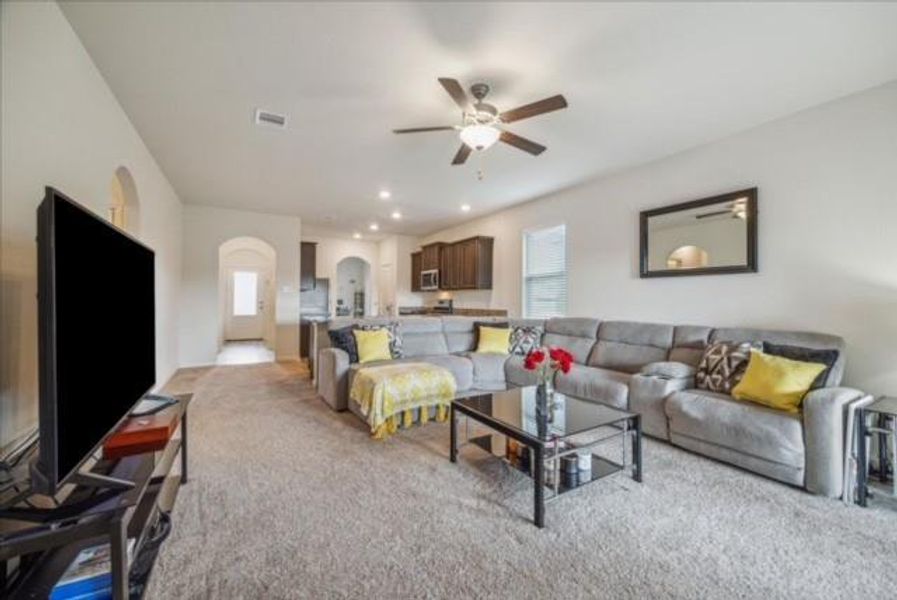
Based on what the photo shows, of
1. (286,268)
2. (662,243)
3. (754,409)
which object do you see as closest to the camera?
(754,409)

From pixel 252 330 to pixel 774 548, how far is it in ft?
38.3

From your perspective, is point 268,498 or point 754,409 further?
point 754,409

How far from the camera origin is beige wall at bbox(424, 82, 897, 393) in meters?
2.70

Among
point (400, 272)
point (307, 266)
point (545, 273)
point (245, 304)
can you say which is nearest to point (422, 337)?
point (545, 273)

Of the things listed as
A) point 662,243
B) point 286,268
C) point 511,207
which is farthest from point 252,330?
point 662,243

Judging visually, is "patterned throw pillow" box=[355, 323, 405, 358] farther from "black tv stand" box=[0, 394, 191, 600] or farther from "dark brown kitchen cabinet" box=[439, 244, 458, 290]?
"dark brown kitchen cabinet" box=[439, 244, 458, 290]

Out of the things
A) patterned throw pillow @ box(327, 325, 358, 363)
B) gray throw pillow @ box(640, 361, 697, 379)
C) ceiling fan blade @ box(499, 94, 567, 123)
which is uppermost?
ceiling fan blade @ box(499, 94, 567, 123)

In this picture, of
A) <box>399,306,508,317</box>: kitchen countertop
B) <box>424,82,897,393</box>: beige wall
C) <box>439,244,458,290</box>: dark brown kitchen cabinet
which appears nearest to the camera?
<box>424,82,897,393</box>: beige wall

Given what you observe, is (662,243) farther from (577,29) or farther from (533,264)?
(577,29)

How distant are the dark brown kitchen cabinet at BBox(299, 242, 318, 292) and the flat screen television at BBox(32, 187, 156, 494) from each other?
652cm

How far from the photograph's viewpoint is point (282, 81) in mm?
2623

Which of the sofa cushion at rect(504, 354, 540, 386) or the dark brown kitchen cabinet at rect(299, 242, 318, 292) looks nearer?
the sofa cushion at rect(504, 354, 540, 386)

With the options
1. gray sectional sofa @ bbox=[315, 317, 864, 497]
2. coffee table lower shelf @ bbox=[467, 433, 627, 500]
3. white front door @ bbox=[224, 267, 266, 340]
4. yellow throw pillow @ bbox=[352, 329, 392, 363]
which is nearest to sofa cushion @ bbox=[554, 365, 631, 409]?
gray sectional sofa @ bbox=[315, 317, 864, 497]

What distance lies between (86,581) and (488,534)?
1532 millimetres
